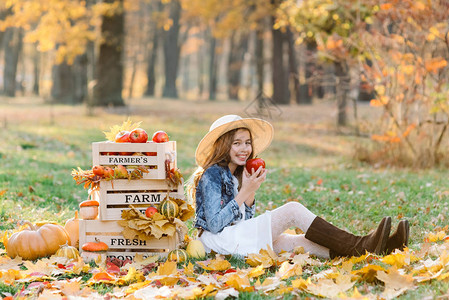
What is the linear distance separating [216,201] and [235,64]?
2758cm

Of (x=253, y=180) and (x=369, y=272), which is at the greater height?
(x=253, y=180)

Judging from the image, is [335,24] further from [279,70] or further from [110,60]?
[279,70]

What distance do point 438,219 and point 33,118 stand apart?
1478cm

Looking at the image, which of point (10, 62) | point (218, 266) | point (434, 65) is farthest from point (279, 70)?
point (10, 62)

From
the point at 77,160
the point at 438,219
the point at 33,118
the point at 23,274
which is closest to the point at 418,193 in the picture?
the point at 438,219

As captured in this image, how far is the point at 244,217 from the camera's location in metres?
4.57

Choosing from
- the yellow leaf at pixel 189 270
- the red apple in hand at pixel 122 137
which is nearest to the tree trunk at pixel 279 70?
the red apple in hand at pixel 122 137

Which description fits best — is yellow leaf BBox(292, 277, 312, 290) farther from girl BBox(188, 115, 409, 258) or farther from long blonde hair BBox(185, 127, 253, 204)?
long blonde hair BBox(185, 127, 253, 204)

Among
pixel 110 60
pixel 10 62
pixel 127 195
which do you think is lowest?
pixel 127 195

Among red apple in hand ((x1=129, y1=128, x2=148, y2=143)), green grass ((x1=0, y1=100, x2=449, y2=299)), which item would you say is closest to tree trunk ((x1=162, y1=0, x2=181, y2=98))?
green grass ((x1=0, y1=100, x2=449, y2=299))

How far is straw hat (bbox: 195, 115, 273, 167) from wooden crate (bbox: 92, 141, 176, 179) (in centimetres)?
38

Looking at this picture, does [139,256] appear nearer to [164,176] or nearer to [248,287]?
[164,176]

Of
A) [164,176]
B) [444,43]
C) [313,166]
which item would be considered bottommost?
[313,166]

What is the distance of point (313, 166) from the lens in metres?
10.4
